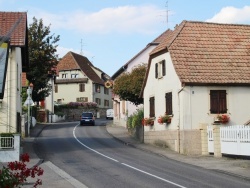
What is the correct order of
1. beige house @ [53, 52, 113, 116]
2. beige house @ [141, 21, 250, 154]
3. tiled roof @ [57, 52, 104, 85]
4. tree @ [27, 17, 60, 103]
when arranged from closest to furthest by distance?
beige house @ [141, 21, 250, 154], tree @ [27, 17, 60, 103], beige house @ [53, 52, 113, 116], tiled roof @ [57, 52, 104, 85]

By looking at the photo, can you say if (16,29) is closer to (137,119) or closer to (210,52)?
(210,52)

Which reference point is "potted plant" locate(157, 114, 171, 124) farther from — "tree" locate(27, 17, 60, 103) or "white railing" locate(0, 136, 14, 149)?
"tree" locate(27, 17, 60, 103)

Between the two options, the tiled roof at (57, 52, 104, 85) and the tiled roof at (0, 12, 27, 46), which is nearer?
the tiled roof at (0, 12, 27, 46)

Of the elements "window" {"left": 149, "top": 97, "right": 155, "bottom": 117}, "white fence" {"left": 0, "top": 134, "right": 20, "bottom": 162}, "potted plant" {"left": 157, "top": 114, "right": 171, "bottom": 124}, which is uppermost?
"window" {"left": 149, "top": 97, "right": 155, "bottom": 117}

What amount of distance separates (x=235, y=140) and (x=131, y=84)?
17295 millimetres

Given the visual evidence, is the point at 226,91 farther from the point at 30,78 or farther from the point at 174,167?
the point at 30,78

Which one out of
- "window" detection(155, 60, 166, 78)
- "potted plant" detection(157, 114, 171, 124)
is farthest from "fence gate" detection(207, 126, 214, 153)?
"window" detection(155, 60, 166, 78)

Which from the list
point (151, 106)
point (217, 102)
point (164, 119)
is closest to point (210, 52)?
point (217, 102)

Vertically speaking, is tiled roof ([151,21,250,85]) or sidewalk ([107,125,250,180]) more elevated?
tiled roof ([151,21,250,85])

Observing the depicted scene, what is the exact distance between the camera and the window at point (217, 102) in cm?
2505

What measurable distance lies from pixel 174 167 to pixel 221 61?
10260 millimetres

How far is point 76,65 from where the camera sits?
82.7 meters

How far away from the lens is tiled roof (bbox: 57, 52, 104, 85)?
82.9m

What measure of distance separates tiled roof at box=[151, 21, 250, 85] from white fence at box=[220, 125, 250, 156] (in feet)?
13.2
